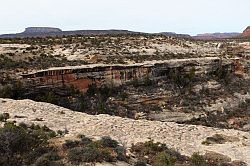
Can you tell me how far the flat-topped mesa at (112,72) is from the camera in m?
28.7

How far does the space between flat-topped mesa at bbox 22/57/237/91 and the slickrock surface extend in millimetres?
6691

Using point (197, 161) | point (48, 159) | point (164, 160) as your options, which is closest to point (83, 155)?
point (48, 159)

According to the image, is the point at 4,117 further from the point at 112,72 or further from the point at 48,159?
the point at 112,72

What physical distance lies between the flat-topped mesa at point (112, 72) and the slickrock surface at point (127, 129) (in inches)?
263

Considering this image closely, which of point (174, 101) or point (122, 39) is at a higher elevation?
point (122, 39)

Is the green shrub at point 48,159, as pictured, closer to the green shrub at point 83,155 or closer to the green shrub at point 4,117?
the green shrub at point 83,155

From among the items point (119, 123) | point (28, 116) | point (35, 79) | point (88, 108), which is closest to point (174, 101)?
point (88, 108)

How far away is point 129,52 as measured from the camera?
141 ft

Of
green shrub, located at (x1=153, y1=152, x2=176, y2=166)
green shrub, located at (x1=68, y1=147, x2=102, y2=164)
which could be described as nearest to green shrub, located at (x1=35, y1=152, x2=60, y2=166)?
green shrub, located at (x1=68, y1=147, x2=102, y2=164)

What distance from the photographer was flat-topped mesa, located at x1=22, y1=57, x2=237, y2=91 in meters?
28.7

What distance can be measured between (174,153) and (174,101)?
16.9 metres

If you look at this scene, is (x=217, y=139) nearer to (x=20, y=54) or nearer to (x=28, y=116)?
(x=28, y=116)

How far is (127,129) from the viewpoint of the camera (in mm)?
19703

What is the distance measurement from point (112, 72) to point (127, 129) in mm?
12517
